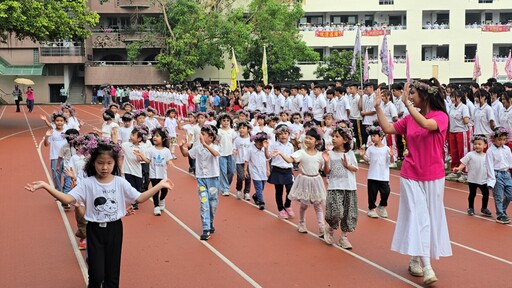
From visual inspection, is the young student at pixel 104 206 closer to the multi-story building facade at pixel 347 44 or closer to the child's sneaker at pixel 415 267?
the child's sneaker at pixel 415 267

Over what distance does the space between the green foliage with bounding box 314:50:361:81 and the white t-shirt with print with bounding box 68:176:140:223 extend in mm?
38087

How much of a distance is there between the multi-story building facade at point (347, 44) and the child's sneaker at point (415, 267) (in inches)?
1608

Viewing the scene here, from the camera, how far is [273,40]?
4150cm

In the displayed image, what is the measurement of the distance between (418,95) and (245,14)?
4142 cm

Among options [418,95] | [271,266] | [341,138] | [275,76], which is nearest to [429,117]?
[418,95]

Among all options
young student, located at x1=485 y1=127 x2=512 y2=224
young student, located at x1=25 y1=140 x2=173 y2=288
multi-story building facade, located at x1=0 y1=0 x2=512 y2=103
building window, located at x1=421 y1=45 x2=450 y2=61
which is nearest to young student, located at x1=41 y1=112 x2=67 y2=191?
young student, located at x1=25 y1=140 x2=173 y2=288

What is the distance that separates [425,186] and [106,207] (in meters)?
3.42

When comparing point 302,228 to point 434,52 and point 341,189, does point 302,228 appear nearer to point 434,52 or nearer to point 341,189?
point 341,189

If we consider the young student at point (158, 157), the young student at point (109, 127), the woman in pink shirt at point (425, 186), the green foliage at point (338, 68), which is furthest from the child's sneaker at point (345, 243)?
the green foliage at point (338, 68)

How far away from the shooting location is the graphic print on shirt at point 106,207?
566 cm

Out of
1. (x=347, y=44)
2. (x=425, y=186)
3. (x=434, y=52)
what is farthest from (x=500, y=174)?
(x=434, y=52)

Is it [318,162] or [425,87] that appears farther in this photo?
[318,162]

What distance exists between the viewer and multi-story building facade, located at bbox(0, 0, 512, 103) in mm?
47719

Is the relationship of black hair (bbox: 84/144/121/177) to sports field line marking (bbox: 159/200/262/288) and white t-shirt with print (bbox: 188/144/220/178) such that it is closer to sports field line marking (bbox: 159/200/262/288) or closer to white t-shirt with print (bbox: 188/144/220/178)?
sports field line marking (bbox: 159/200/262/288)
